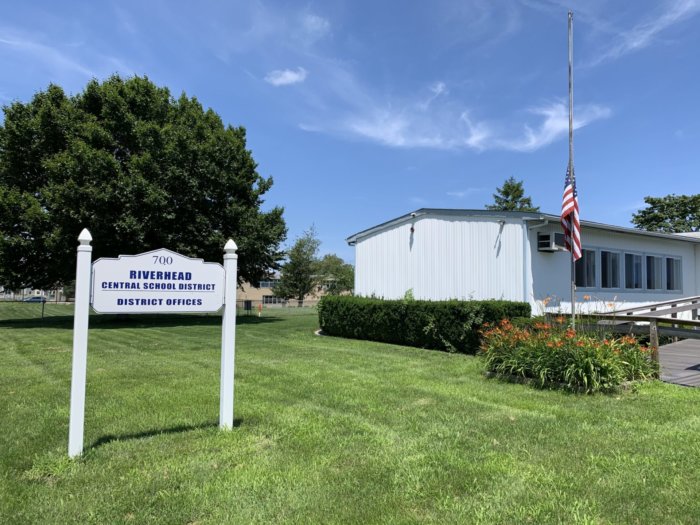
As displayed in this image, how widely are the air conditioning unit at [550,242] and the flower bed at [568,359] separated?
4964mm

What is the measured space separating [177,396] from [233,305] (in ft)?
6.48

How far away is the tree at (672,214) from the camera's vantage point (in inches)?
1625

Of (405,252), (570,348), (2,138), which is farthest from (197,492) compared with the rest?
(2,138)

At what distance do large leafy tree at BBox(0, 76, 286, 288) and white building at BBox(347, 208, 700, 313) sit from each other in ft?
22.6

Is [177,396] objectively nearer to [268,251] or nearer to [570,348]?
[570,348]

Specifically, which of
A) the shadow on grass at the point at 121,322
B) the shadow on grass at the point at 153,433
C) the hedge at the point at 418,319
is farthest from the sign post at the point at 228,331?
the shadow on grass at the point at 121,322

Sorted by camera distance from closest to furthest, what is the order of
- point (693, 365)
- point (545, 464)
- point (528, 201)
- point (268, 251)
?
point (545, 464) < point (693, 365) < point (268, 251) < point (528, 201)

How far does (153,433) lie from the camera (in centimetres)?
473

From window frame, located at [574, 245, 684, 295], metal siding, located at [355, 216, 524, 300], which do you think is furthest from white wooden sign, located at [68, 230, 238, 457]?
window frame, located at [574, 245, 684, 295]

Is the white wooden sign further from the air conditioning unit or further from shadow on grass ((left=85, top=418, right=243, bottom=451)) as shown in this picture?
the air conditioning unit

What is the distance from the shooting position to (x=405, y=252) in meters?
14.9

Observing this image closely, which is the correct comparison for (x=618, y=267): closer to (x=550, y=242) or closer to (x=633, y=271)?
(x=633, y=271)

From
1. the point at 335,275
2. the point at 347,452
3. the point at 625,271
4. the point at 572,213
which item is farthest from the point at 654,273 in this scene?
the point at 335,275

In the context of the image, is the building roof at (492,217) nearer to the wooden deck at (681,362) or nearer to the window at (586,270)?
the window at (586,270)
